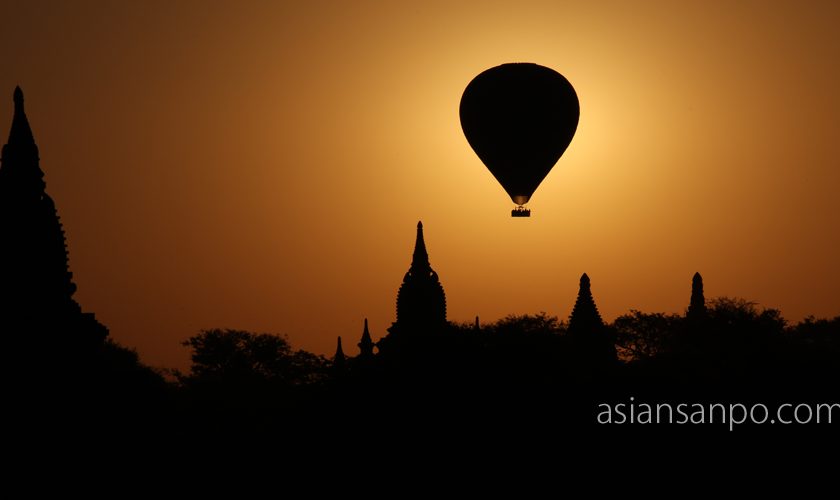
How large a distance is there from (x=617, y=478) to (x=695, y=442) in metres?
2.76

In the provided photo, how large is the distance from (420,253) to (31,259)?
132ft

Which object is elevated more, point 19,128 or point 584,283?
point 584,283

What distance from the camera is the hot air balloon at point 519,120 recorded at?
6881cm

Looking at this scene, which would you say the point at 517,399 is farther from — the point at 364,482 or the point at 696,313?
the point at 696,313

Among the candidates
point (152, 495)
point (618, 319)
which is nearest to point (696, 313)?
point (618, 319)

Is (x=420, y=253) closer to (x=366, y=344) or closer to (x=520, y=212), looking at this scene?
(x=366, y=344)

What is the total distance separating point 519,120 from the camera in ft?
224

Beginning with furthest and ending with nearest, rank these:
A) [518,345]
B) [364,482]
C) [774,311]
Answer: [774,311], [518,345], [364,482]

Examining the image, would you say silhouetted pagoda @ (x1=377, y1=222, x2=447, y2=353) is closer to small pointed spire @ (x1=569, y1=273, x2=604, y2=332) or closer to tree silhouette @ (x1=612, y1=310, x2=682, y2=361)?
small pointed spire @ (x1=569, y1=273, x2=604, y2=332)

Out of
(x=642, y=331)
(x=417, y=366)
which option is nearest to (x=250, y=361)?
(x=642, y=331)

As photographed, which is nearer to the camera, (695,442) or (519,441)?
(695,442)

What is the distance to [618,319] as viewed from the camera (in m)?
134

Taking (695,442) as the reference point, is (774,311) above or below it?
above

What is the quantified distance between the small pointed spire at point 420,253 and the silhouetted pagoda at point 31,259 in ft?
124
